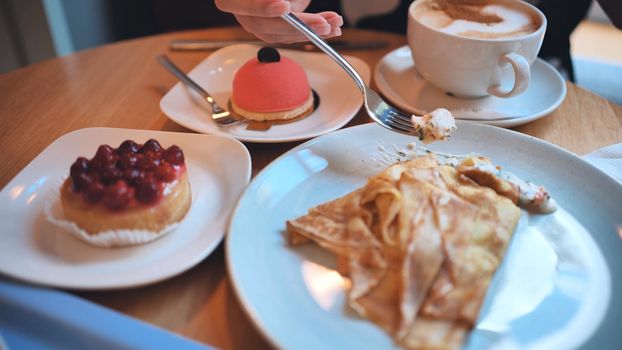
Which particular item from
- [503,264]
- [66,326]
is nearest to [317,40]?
[503,264]

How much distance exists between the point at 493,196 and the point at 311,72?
754 millimetres

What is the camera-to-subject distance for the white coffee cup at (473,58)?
3.90 feet

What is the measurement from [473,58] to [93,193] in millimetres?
888

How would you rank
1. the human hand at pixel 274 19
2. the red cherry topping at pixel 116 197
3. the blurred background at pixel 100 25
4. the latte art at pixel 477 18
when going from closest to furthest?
the red cherry topping at pixel 116 197, the human hand at pixel 274 19, the latte art at pixel 477 18, the blurred background at pixel 100 25

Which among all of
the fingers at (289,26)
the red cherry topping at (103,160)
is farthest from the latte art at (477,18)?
the red cherry topping at (103,160)

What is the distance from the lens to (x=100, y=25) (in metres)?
2.64

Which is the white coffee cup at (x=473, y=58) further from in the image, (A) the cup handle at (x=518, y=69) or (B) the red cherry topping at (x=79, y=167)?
(B) the red cherry topping at (x=79, y=167)

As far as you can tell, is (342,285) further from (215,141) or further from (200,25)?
(200,25)

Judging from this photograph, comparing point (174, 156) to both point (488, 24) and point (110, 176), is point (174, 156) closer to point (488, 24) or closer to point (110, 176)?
point (110, 176)

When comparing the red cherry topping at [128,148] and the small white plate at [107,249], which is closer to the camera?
the small white plate at [107,249]

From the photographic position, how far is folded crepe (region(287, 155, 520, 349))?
0.73 metres

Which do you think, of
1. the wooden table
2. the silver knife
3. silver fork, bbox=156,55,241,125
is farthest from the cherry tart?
the silver knife

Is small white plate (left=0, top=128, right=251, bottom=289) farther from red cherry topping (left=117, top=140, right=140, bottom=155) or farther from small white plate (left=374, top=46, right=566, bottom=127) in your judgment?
small white plate (left=374, top=46, right=566, bottom=127)

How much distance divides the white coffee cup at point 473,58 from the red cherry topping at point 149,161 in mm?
719
